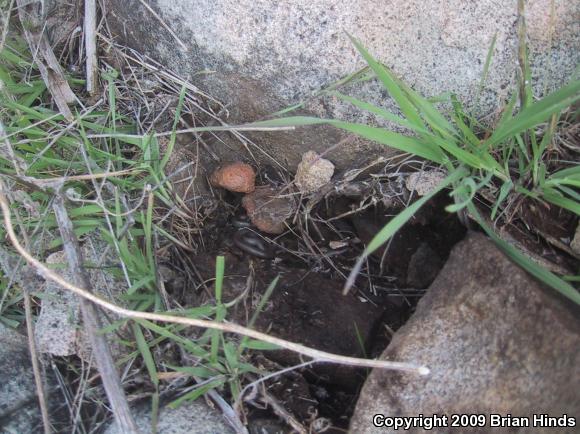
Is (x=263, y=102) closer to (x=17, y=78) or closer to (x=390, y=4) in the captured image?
(x=390, y=4)

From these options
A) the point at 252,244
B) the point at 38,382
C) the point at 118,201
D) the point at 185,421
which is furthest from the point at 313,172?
the point at 38,382

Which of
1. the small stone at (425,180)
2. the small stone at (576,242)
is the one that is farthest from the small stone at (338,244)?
the small stone at (576,242)

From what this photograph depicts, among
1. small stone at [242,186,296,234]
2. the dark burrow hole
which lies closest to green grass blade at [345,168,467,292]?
the dark burrow hole

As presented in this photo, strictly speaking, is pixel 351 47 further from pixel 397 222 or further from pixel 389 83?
pixel 397 222

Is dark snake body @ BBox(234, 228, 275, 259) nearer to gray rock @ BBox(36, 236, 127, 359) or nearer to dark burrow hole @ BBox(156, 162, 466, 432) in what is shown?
dark burrow hole @ BBox(156, 162, 466, 432)

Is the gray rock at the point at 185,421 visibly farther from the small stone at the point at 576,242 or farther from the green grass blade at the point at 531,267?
the small stone at the point at 576,242
